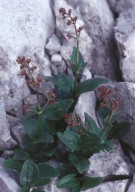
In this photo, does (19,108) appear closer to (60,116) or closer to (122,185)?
(60,116)

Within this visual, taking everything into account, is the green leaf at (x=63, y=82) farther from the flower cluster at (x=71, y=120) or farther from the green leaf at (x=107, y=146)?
the green leaf at (x=107, y=146)

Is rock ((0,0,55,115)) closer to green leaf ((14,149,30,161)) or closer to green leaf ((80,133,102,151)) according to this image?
green leaf ((14,149,30,161))

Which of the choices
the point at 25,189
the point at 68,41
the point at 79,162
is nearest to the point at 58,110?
the point at 79,162

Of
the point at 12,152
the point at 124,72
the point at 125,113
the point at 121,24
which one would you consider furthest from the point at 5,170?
the point at 121,24

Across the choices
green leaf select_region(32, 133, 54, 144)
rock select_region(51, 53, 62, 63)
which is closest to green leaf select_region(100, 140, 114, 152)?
green leaf select_region(32, 133, 54, 144)

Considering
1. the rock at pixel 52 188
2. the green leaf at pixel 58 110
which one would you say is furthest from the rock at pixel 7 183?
the green leaf at pixel 58 110
